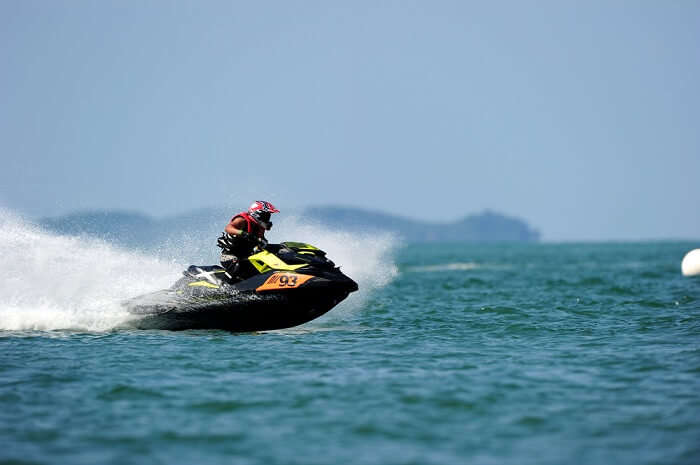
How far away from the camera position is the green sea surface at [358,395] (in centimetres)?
671

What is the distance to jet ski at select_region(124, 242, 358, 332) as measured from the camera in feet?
44.2

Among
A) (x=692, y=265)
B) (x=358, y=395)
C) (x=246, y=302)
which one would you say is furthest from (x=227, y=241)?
(x=692, y=265)

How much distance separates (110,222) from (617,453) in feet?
59.7

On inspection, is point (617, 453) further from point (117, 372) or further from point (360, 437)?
point (117, 372)

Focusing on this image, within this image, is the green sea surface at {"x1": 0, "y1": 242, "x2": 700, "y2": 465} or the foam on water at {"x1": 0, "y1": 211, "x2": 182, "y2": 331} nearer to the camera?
the green sea surface at {"x1": 0, "y1": 242, "x2": 700, "y2": 465}

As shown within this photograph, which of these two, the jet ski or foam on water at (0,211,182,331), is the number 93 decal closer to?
the jet ski

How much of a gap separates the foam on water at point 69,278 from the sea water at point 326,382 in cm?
4

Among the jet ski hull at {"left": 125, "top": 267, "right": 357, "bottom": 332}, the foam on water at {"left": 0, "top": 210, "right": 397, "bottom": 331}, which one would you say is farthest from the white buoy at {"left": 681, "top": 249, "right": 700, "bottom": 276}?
the jet ski hull at {"left": 125, "top": 267, "right": 357, "bottom": 332}

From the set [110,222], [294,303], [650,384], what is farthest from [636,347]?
[110,222]

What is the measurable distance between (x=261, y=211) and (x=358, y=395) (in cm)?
603

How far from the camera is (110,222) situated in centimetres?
2217

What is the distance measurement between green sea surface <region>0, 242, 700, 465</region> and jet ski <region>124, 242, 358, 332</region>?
0.36m

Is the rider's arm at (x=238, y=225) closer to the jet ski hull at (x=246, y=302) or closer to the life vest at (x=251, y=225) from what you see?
the life vest at (x=251, y=225)

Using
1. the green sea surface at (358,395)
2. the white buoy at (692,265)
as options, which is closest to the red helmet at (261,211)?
the green sea surface at (358,395)
